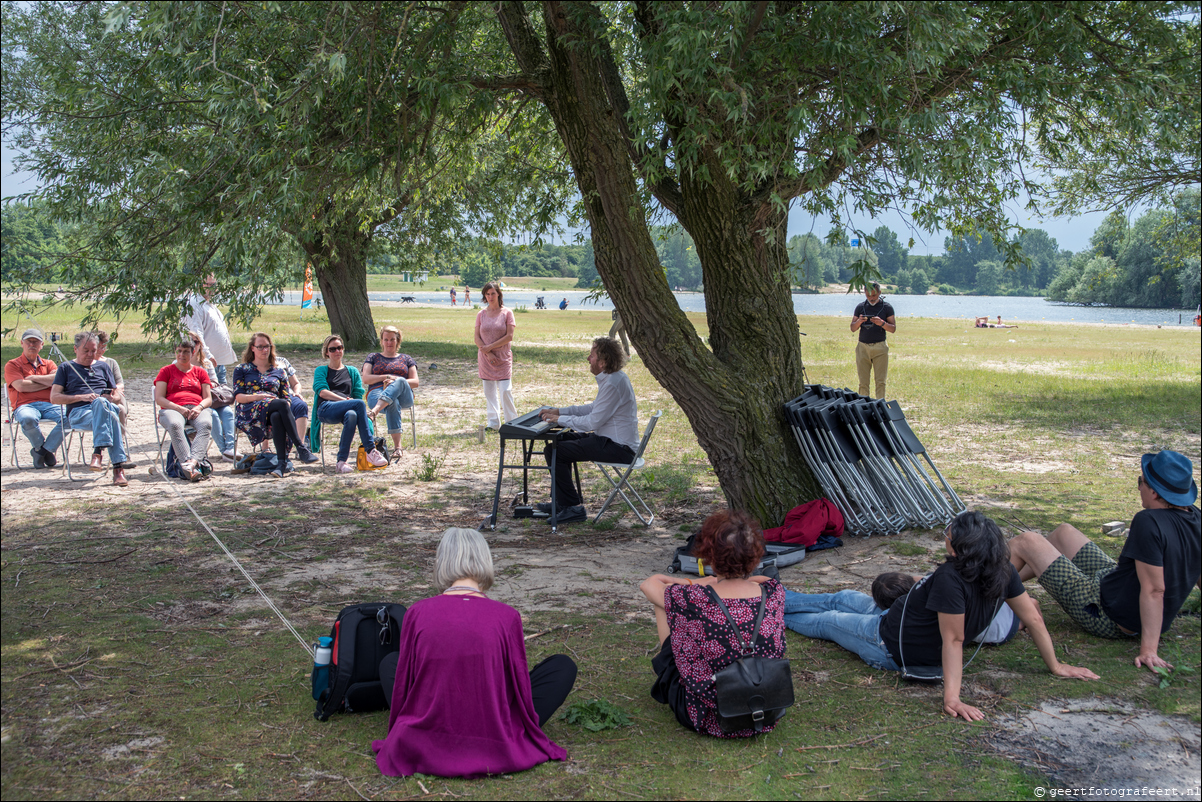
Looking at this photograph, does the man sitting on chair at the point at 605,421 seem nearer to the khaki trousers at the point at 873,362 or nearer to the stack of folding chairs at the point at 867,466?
the stack of folding chairs at the point at 867,466

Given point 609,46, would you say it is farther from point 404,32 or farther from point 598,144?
point 404,32

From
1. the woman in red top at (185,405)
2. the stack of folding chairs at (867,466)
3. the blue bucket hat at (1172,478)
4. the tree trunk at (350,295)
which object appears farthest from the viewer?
the tree trunk at (350,295)

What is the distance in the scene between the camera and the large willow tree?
→ 4805 mm

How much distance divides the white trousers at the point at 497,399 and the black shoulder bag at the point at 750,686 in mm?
7600

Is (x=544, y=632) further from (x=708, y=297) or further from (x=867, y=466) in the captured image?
(x=708, y=297)

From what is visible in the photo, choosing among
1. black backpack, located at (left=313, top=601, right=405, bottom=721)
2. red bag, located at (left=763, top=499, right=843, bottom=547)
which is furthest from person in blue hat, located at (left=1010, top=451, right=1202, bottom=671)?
black backpack, located at (left=313, top=601, right=405, bottom=721)

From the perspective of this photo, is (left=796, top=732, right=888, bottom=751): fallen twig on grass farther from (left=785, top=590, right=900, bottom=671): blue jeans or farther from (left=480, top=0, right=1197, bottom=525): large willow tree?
(left=480, top=0, right=1197, bottom=525): large willow tree

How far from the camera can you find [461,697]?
3.12m

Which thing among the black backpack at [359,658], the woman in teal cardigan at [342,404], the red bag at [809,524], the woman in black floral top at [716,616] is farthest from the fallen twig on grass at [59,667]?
the woman in teal cardigan at [342,404]

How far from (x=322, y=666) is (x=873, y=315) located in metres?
10.3

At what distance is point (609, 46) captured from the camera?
20.8 feet

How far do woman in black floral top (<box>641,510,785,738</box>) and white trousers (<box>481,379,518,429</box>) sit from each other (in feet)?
24.3

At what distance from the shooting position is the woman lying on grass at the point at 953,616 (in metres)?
3.60

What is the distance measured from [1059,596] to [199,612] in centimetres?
451
